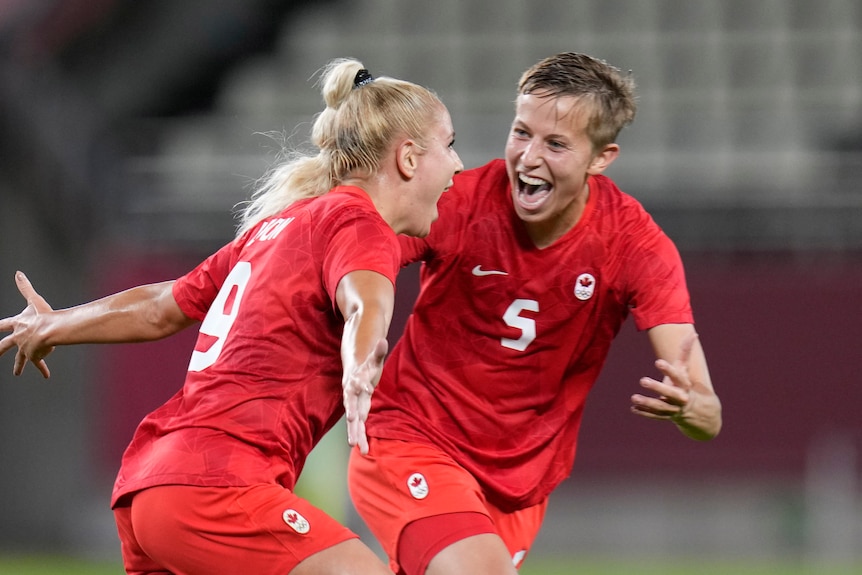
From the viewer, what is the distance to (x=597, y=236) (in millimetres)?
4594

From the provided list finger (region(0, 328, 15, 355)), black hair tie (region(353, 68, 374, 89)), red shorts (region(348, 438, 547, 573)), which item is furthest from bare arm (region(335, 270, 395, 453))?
finger (region(0, 328, 15, 355))

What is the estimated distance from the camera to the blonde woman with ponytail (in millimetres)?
3389

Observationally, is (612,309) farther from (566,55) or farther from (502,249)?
(566,55)

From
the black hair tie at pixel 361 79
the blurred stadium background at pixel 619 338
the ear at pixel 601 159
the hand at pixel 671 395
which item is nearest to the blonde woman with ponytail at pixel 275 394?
the black hair tie at pixel 361 79

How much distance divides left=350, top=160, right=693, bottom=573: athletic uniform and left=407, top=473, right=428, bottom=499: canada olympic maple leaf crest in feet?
0.24

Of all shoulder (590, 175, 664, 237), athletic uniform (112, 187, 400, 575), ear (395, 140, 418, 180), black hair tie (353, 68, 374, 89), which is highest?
black hair tie (353, 68, 374, 89)

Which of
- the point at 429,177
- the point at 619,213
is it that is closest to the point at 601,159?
the point at 619,213

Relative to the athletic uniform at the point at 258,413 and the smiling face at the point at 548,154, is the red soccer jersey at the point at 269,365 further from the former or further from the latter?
the smiling face at the point at 548,154

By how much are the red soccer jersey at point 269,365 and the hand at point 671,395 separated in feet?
2.68

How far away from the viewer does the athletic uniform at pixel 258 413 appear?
342 cm

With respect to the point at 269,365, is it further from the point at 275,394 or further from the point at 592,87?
the point at 592,87

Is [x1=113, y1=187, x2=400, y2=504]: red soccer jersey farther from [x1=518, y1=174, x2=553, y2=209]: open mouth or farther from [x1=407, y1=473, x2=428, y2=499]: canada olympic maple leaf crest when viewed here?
[x1=518, y1=174, x2=553, y2=209]: open mouth

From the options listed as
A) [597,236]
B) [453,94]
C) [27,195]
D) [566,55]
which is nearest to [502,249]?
[597,236]

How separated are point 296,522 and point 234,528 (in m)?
0.15
